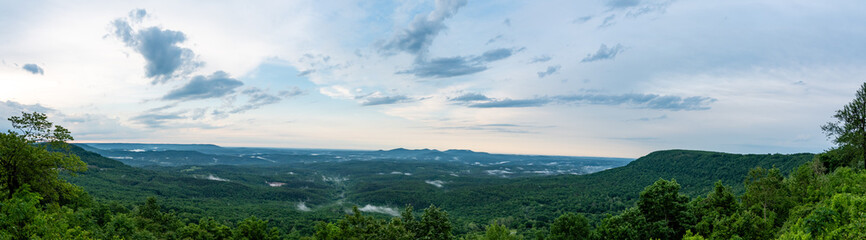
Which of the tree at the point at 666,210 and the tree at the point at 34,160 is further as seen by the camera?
the tree at the point at 666,210

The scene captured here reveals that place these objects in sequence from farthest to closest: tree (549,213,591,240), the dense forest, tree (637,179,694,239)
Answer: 1. tree (549,213,591,240)
2. tree (637,179,694,239)
3. the dense forest

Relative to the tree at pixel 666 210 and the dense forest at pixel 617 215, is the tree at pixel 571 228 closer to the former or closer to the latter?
the dense forest at pixel 617 215

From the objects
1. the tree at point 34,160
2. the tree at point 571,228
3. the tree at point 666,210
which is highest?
the tree at point 34,160

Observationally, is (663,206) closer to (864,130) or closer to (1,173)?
(864,130)

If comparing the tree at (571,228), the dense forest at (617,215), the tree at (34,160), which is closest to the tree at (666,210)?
the dense forest at (617,215)

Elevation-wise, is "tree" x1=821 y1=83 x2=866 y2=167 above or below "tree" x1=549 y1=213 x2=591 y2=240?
above

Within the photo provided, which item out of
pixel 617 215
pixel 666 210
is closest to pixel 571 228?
pixel 617 215

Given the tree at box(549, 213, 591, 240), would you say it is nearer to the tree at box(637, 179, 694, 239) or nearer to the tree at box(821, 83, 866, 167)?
the tree at box(637, 179, 694, 239)

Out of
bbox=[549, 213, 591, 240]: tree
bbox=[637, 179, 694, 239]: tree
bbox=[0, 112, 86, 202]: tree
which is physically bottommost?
bbox=[549, 213, 591, 240]: tree

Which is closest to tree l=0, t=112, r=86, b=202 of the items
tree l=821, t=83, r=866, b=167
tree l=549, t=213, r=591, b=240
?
tree l=549, t=213, r=591, b=240

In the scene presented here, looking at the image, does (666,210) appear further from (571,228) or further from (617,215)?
(571,228)
